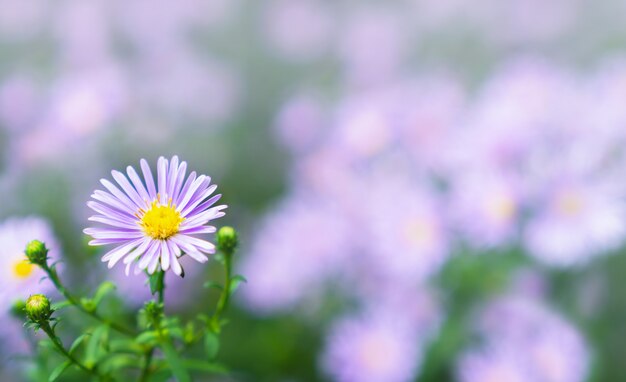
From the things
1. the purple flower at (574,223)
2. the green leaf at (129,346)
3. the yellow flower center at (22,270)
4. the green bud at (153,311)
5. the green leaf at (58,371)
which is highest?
the purple flower at (574,223)

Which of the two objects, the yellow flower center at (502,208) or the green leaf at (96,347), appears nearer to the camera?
the green leaf at (96,347)

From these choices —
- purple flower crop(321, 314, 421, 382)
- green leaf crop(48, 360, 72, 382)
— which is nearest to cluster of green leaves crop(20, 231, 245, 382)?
green leaf crop(48, 360, 72, 382)

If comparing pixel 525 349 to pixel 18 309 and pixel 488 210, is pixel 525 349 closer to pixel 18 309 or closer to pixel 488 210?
pixel 488 210

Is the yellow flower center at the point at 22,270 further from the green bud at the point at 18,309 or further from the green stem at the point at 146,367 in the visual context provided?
the green stem at the point at 146,367

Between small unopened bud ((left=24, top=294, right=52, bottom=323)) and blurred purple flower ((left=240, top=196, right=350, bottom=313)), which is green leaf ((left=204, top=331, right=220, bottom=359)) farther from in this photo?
blurred purple flower ((left=240, top=196, right=350, bottom=313))

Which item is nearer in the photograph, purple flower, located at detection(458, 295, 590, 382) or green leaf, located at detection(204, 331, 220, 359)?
green leaf, located at detection(204, 331, 220, 359)

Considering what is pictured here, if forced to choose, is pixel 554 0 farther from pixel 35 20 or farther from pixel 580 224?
pixel 35 20

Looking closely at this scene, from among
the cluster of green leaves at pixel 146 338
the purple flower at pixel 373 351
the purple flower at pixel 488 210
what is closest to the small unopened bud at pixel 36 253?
the cluster of green leaves at pixel 146 338
